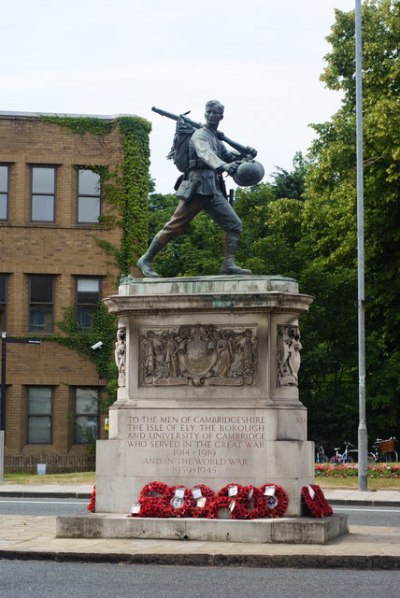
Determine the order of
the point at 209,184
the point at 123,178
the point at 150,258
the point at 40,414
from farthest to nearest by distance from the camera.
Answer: the point at 123,178, the point at 40,414, the point at 150,258, the point at 209,184

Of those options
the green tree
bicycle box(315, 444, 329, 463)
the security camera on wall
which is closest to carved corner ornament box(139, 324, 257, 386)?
the green tree

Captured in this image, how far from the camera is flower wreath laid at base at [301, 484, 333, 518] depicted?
1416cm

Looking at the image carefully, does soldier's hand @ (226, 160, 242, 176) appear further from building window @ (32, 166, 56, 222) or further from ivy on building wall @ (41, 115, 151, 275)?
building window @ (32, 166, 56, 222)

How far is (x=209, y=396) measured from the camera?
1482 centimetres

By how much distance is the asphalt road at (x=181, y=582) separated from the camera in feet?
34.3

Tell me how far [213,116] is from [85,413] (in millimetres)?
26920

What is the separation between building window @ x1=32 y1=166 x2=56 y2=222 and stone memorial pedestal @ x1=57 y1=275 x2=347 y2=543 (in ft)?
90.8

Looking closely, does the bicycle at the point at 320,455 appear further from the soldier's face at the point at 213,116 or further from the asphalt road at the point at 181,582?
the asphalt road at the point at 181,582

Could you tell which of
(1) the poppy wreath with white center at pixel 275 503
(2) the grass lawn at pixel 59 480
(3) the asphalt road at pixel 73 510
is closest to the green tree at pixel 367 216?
(2) the grass lawn at pixel 59 480

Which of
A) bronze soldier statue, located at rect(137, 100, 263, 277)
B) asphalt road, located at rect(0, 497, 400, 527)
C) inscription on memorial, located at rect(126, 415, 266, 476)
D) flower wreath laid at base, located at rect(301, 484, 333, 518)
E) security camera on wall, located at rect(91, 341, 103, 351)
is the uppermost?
bronze soldier statue, located at rect(137, 100, 263, 277)

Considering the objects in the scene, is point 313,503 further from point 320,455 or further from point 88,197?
point 88,197

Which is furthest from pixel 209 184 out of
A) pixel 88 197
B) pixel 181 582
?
pixel 88 197

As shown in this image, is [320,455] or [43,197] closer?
[320,455]

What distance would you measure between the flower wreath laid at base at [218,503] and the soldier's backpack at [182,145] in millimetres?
4298
